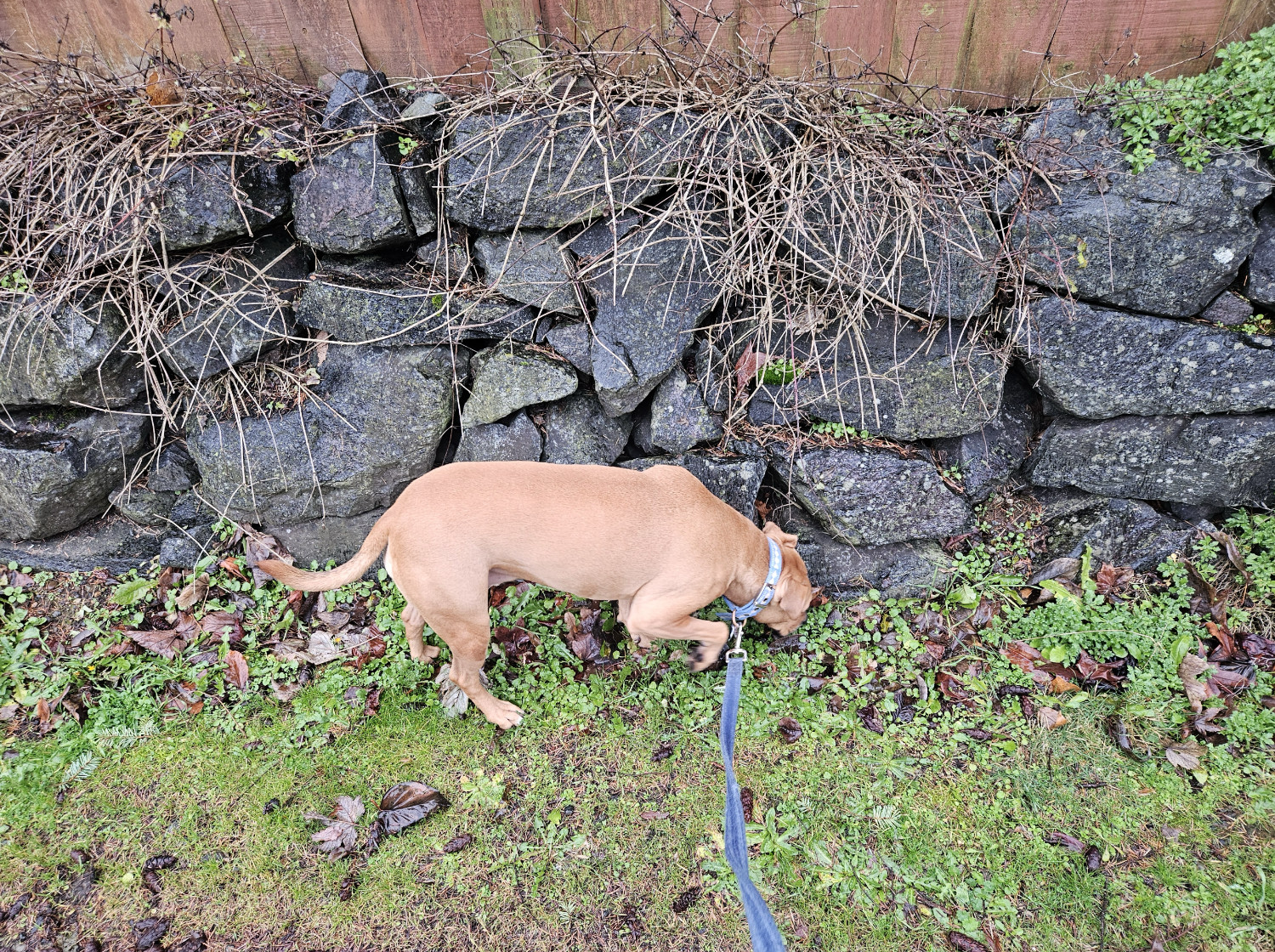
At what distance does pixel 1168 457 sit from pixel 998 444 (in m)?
0.84

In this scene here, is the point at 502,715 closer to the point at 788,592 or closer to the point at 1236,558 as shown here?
the point at 788,592

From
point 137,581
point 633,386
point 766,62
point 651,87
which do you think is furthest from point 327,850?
point 766,62

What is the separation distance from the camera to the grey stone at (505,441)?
397 cm

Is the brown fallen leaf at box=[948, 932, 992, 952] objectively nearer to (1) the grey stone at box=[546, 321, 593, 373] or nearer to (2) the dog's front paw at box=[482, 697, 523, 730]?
(2) the dog's front paw at box=[482, 697, 523, 730]

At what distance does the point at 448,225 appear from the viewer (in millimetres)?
3742

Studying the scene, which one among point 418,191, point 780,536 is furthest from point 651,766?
point 418,191

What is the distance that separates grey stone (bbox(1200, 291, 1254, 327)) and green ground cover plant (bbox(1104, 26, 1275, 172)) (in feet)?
2.23

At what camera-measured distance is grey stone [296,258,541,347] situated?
12.3 feet

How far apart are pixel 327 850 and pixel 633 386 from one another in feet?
8.58

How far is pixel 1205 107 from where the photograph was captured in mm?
3328

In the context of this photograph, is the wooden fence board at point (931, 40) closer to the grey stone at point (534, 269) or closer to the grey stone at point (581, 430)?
the grey stone at point (534, 269)

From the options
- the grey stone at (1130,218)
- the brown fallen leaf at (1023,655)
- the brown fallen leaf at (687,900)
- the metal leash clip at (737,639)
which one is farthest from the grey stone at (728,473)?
the brown fallen leaf at (687,900)

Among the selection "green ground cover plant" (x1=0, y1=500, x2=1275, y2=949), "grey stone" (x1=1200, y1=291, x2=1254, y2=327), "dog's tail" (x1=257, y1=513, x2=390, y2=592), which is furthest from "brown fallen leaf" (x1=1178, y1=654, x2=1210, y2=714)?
"dog's tail" (x1=257, y1=513, x2=390, y2=592)

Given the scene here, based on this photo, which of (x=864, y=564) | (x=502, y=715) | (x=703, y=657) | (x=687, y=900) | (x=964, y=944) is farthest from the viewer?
(x=864, y=564)
